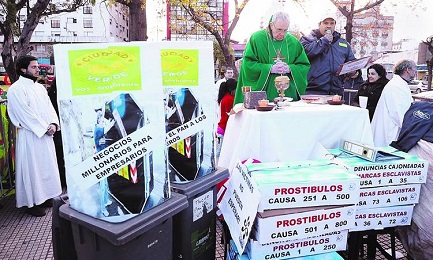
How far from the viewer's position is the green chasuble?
333 centimetres

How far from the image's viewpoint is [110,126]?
148 cm

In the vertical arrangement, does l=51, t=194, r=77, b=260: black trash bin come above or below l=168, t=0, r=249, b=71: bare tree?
below

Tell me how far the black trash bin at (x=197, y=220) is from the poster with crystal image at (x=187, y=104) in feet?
0.31

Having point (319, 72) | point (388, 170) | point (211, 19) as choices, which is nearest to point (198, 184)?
A: point (388, 170)

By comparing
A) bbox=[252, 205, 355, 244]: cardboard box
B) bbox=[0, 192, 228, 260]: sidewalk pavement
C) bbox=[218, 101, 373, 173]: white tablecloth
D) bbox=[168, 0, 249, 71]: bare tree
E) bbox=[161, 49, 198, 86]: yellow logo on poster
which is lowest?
bbox=[0, 192, 228, 260]: sidewalk pavement

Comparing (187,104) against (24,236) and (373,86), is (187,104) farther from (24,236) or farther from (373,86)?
(373,86)

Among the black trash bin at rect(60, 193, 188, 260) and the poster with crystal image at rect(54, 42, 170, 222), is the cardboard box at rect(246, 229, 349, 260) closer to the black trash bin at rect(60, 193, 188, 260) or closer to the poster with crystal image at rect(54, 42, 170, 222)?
the black trash bin at rect(60, 193, 188, 260)

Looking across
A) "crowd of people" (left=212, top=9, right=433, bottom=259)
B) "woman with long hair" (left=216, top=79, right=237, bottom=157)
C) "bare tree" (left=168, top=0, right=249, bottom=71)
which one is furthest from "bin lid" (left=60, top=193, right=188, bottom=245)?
"bare tree" (left=168, top=0, right=249, bottom=71)

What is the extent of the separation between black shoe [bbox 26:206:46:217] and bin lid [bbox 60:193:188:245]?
98.2 inches

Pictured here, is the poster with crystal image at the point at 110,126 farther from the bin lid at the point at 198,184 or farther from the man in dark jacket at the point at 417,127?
the man in dark jacket at the point at 417,127

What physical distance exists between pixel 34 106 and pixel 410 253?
3.75m

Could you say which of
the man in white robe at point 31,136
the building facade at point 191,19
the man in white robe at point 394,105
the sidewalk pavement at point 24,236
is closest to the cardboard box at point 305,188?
the sidewalk pavement at point 24,236

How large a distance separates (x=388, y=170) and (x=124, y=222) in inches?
64.0

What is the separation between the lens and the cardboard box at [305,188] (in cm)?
178
